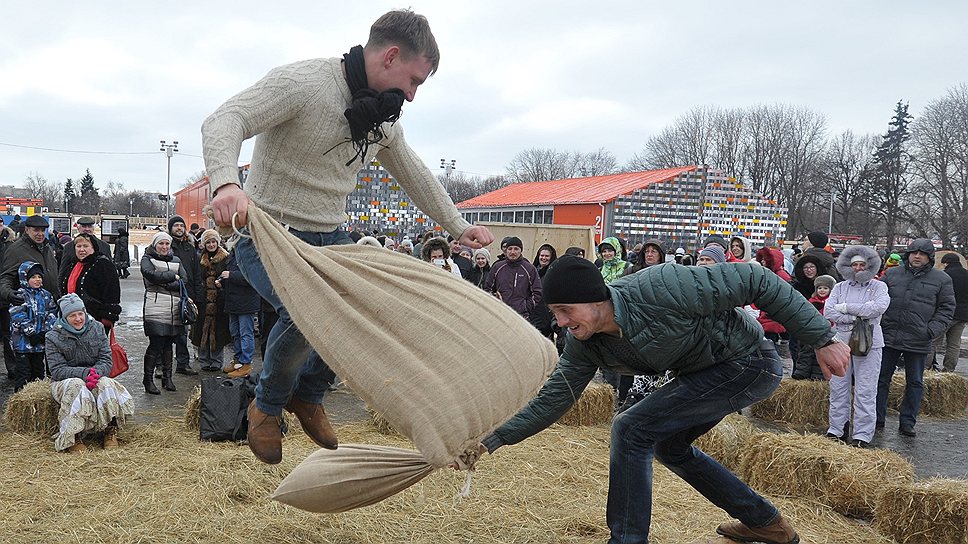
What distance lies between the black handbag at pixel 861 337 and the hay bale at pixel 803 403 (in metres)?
1.05

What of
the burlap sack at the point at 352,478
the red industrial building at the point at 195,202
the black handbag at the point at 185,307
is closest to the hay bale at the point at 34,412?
the black handbag at the point at 185,307

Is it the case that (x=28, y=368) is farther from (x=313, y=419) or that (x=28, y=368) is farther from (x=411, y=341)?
(x=411, y=341)

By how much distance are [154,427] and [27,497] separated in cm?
179

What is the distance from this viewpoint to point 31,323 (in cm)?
723

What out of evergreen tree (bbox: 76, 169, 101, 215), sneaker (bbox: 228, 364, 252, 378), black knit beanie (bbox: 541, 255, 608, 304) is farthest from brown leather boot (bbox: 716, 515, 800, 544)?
evergreen tree (bbox: 76, 169, 101, 215)

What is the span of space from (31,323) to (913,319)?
28.6 feet

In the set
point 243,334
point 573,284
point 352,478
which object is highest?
point 573,284

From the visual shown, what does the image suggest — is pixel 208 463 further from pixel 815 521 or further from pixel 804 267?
pixel 804 267

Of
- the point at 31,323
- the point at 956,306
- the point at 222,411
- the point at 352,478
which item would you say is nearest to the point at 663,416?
the point at 352,478

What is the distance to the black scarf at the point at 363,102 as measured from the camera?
9.36 ft

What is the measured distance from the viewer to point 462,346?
260 centimetres

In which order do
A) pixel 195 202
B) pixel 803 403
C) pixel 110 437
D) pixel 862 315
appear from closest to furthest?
pixel 110 437
pixel 862 315
pixel 803 403
pixel 195 202

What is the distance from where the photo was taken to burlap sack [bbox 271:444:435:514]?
323 cm

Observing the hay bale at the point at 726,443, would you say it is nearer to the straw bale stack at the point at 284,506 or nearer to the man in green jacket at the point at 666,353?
the straw bale stack at the point at 284,506
